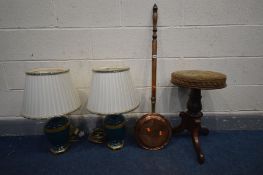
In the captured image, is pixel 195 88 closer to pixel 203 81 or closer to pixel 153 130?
pixel 203 81

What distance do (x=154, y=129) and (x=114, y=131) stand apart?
290 millimetres

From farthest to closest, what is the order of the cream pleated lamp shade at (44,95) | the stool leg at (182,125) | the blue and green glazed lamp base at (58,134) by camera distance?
the stool leg at (182,125), the blue and green glazed lamp base at (58,134), the cream pleated lamp shade at (44,95)

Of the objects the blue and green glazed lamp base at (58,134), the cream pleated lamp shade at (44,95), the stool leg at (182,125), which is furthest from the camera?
the stool leg at (182,125)

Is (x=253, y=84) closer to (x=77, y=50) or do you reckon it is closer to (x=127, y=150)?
(x=127, y=150)

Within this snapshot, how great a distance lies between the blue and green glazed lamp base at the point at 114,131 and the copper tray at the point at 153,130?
0.12 metres

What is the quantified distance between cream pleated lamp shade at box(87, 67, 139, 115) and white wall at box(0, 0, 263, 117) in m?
0.35

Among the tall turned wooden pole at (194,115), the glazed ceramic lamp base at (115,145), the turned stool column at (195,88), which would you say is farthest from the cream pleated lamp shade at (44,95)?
the tall turned wooden pole at (194,115)

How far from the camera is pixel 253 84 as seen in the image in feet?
5.46

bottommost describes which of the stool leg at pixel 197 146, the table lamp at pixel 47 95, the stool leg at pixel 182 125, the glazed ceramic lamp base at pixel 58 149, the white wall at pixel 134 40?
the glazed ceramic lamp base at pixel 58 149

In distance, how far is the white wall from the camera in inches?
59.6

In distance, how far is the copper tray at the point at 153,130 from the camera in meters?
Answer: 1.46

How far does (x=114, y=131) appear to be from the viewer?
4.77ft

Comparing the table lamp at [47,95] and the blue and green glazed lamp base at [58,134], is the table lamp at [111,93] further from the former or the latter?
the blue and green glazed lamp base at [58,134]

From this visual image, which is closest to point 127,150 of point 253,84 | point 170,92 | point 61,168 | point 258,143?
point 61,168
